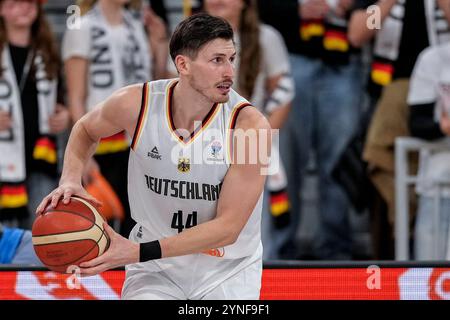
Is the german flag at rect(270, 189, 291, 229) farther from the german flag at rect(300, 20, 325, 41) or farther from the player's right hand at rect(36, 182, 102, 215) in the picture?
the player's right hand at rect(36, 182, 102, 215)

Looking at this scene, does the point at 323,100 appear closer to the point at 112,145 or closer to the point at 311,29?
the point at 311,29

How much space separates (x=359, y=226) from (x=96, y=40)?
84.7 inches

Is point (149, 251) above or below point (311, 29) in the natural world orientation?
below

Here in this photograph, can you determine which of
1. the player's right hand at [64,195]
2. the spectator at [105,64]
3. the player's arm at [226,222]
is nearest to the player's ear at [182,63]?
the player's arm at [226,222]

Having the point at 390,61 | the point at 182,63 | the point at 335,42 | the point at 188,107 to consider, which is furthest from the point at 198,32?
the point at 390,61

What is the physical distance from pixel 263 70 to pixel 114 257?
118 inches

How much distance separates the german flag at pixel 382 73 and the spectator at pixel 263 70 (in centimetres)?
57

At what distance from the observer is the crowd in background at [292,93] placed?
22.9ft

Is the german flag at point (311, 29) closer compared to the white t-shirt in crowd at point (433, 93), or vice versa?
the white t-shirt in crowd at point (433, 93)

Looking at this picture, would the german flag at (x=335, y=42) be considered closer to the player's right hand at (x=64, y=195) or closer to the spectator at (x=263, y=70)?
the spectator at (x=263, y=70)

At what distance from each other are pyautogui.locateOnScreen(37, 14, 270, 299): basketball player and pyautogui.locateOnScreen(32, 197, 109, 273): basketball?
49 mm

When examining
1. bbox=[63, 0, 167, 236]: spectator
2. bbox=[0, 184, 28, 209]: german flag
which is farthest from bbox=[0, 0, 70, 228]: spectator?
bbox=[63, 0, 167, 236]: spectator

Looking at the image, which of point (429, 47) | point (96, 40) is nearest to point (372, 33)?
point (429, 47)

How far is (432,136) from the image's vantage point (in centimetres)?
690
